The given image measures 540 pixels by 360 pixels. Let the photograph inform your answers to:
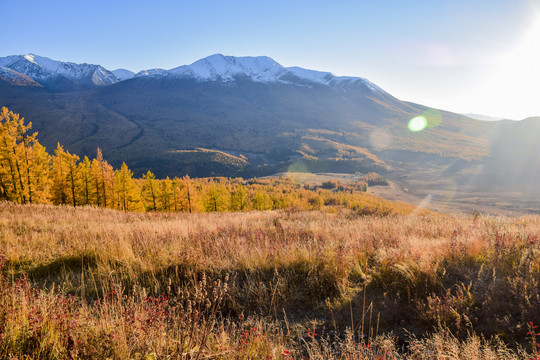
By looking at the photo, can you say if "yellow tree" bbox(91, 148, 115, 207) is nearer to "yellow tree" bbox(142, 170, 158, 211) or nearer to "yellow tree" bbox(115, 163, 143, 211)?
"yellow tree" bbox(115, 163, 143, 211)

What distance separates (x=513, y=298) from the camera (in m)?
3.34

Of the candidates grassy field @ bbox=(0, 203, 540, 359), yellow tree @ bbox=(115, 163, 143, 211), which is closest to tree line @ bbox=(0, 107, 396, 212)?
yellow tree @ bbox=(115, 163, 143, 211)

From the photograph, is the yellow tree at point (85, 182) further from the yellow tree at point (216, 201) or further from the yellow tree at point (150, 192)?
the yellow tree at point (216, 201)

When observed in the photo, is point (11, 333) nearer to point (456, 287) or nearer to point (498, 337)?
point (498, 337)

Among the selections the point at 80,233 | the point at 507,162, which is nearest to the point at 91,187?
the point at 80,233

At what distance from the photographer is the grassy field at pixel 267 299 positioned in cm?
240

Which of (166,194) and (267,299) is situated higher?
(267,299)

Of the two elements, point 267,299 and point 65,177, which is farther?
point 65,177

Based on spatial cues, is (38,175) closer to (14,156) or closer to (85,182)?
(14,156)

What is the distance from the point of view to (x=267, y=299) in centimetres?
399

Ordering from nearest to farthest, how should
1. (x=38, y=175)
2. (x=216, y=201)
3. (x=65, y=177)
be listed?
(x=38, y=175), (x=65, y=177), (x=216, y=201)

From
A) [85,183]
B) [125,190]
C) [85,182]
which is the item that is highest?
[85,182]

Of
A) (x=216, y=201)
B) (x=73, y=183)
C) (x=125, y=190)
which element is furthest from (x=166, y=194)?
(x=73, y=183)

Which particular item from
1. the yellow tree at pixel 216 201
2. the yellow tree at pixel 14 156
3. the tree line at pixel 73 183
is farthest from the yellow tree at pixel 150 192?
the yellow tree at pixel 14 156
